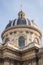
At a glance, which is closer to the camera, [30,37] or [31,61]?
[31,61]

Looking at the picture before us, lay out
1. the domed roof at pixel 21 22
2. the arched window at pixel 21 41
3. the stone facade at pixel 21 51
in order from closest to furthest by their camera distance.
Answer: the stone facade at pixel 21 51, the arched window at pixel 21 41, the domed roof at pixel 21 22

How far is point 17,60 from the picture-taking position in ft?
126

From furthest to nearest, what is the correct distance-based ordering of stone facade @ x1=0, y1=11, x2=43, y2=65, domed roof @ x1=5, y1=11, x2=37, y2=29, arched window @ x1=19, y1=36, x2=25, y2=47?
domed roof @ x1=5, y1=11, x2=37, y2=29
arched window @ x1=19, y1=36, x2=25, y2=47
stone facade @ x1=0, y1=11, x2=43, y2=65

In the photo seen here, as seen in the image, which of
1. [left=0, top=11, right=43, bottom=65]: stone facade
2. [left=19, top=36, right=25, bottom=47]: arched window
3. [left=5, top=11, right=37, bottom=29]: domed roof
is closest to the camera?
[left=0, top=11, right=43, bottom=65]: stone facade

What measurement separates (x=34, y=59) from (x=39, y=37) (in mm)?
11345

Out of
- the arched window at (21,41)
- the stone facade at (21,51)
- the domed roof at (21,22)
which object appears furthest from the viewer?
the domed roof at (21,22)

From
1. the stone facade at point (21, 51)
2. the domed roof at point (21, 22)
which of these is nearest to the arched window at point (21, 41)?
the stone facade at point (21, 51)

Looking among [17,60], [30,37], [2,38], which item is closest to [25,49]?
[17,60]

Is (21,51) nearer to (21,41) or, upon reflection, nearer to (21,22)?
(21,41)

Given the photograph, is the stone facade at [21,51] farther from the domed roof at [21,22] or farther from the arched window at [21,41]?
the domed roof at [21,22]

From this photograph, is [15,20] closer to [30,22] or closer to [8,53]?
[30,22]

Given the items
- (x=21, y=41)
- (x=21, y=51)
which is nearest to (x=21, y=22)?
(x=21, y=41)

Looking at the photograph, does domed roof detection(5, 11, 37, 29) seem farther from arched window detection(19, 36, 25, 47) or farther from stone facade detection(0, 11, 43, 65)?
arched window detection(19, 36, 25, 47)

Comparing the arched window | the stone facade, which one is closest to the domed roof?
the stone facade
